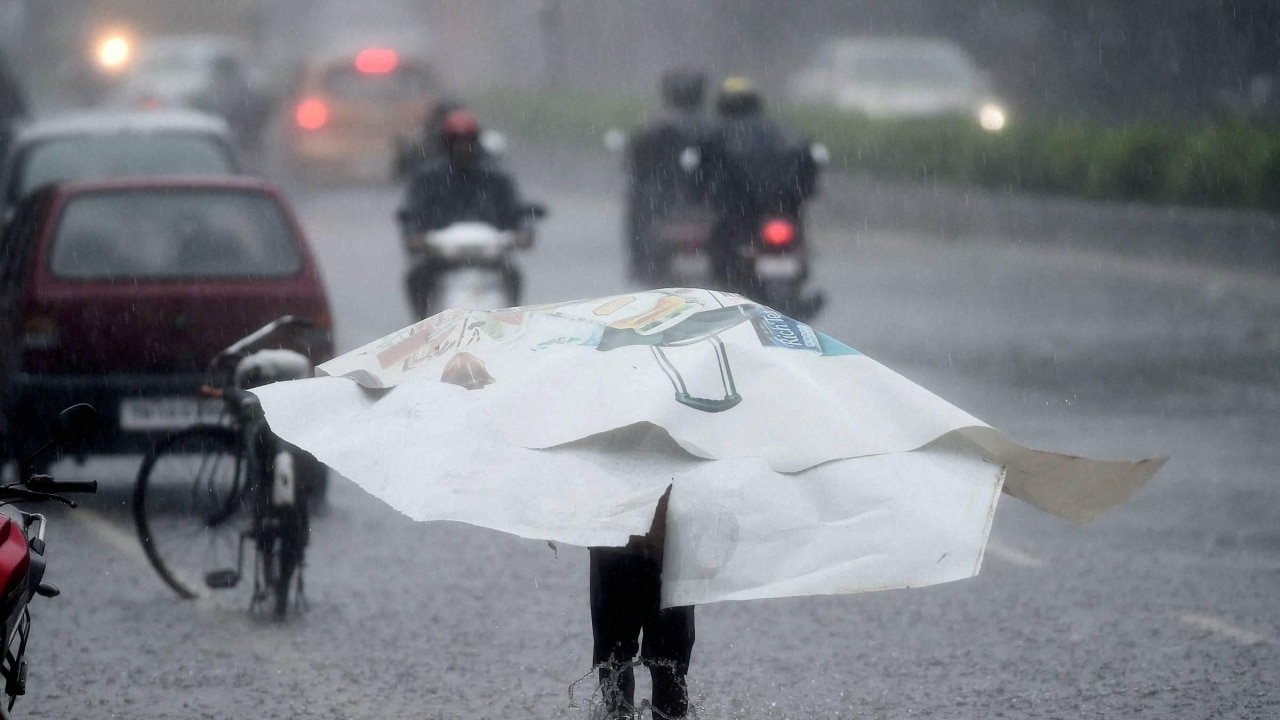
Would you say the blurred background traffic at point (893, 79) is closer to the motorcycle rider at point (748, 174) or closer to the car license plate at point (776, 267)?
the motorcycle rider at point (748, 174)

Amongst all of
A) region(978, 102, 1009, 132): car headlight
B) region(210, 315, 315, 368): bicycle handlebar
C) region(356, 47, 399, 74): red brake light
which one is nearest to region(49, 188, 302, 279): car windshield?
region(210, 315, 315, 368): bicycle handlebar

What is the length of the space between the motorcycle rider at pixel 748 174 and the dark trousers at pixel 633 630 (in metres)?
8.88

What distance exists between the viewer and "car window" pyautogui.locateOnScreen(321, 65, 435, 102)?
30.7m

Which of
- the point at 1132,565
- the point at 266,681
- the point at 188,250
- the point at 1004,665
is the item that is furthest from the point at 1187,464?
the point at 266,681

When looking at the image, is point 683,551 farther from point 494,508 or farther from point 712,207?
point 712,207

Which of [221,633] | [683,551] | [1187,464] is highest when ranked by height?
[683,551]

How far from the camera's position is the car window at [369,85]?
101ft

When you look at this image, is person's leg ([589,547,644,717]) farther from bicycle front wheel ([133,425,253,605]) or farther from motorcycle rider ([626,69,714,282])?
motorcycle rider ([626,69,714,282])

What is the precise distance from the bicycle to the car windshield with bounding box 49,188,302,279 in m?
1.73

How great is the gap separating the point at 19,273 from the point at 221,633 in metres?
3.17

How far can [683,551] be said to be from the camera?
4230 millimetres

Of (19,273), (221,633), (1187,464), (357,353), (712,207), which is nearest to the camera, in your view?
(357,353)

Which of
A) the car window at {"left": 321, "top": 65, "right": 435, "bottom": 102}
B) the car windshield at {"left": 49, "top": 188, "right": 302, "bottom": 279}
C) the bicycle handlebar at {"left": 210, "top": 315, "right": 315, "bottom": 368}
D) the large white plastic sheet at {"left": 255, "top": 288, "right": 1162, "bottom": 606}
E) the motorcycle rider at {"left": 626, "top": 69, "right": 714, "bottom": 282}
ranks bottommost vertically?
the car window at {"left": 321, "top": 65, "right": 435, "bottom": 102}

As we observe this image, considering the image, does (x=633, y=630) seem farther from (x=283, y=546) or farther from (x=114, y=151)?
(x=114, y=151)
